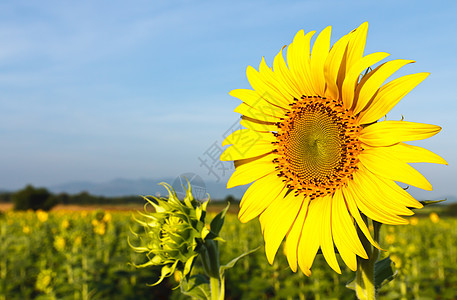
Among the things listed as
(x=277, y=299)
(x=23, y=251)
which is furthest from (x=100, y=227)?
(x=277, y=299)

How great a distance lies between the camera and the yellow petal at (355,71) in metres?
1.34

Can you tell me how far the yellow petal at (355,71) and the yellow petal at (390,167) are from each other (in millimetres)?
225

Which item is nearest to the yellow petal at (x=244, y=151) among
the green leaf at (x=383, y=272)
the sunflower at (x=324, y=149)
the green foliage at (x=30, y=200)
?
the sunflower at (x=324, y=149)

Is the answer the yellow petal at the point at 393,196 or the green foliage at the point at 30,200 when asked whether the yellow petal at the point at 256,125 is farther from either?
the green foliage at the point at 30,200

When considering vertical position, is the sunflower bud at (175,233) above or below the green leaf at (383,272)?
above

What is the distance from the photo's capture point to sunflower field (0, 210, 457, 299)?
7168 millimetres

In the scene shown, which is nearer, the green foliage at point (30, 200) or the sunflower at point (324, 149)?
the sunflower at point (324, 149)

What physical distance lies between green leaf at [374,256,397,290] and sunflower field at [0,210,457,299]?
2898mm

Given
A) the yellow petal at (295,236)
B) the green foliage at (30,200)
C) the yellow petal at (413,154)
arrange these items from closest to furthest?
1. the yellow petal at (413,154)
2. the yellow petal at (295,236)
3. the green foliage at (30,200)

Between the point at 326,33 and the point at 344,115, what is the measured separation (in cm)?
35

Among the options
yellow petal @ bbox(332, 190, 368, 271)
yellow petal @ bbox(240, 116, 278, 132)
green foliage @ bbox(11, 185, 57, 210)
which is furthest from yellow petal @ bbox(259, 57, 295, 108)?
green foliage @ bbox(11, 185, 57, 210)

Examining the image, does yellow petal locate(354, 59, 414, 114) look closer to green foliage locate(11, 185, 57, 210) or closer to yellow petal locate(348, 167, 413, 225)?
yellow petal locate(348, 167, 413, 225)

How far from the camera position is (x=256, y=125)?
1693 millimetres

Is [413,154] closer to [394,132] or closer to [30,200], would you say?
[394,132]
